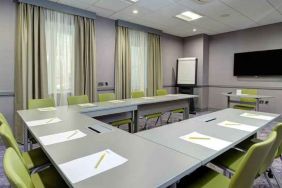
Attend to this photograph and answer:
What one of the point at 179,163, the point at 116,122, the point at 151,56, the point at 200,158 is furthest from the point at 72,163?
the point at 151,56

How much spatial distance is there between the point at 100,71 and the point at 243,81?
436 centimetres

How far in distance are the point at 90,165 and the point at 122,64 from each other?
4.04 metres

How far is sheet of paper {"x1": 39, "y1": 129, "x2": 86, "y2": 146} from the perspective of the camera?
1354 millimetres


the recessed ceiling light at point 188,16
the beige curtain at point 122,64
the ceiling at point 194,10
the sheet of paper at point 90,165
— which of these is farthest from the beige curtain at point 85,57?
the sheet of paper at point 90,165

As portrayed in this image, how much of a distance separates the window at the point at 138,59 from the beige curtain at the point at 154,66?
0.13 m

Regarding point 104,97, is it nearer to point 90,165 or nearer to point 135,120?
point 135,120

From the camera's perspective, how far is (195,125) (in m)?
1.84

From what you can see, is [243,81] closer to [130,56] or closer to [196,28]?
[196,28]

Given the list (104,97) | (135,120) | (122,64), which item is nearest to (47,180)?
(135,120)

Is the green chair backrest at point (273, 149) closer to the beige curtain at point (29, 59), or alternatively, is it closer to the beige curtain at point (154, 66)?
the beige curtain at point (29, 59)

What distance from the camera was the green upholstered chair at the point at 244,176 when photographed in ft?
3.16

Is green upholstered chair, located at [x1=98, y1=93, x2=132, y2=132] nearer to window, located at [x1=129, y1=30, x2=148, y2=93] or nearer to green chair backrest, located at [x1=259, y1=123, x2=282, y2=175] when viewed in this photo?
window, located at [x1=129, y1=30, x2=148, y2=93]

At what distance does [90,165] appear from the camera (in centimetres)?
99

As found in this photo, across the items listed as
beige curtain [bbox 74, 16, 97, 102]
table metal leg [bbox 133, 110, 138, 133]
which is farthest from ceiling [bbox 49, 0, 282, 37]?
table metal leg [bbox 133, 110, 138, 133]
